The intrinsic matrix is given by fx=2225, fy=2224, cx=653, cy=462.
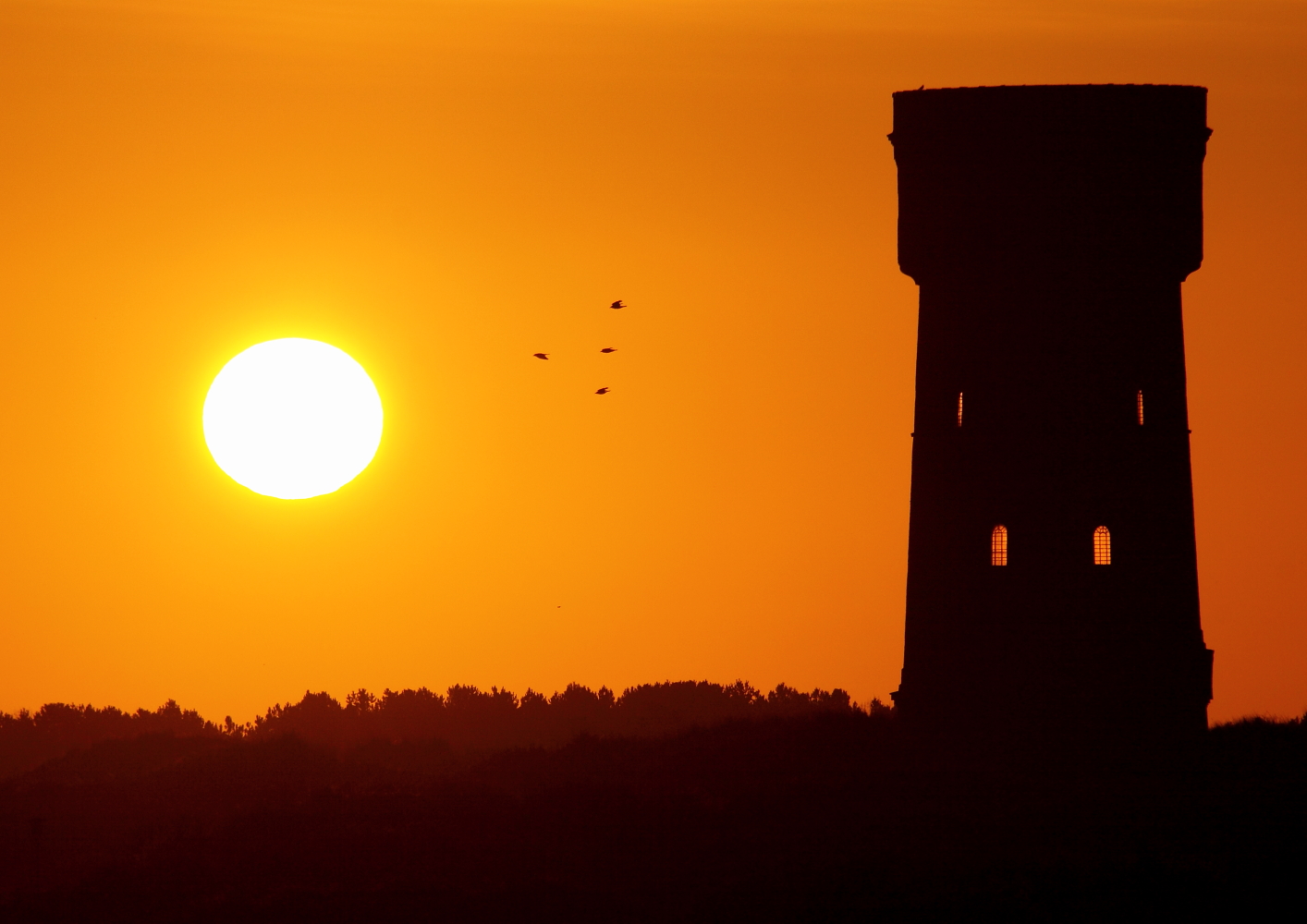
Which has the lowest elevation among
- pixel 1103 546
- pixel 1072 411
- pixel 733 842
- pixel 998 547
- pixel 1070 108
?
pixel 733 842

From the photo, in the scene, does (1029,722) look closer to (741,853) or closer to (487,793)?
(741,853)

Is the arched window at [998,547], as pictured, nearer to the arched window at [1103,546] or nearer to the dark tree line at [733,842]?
the arched window at [1103,546]

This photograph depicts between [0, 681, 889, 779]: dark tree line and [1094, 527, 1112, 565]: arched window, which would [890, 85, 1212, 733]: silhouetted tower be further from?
[0, 681, 889, 779]: dark tree line

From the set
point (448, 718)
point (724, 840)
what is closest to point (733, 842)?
point (724, 840)

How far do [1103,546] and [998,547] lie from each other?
1915 mm

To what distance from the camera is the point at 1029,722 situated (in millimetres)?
41312

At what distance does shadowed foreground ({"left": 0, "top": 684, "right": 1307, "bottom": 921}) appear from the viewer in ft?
113

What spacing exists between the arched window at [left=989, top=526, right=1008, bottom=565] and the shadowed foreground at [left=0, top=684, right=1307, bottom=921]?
3887 mm

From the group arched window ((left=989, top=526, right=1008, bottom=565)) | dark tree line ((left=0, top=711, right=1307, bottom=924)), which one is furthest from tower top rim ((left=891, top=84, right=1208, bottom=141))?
dark tree line ((left=0, top=711, right=1307, bottom=924))

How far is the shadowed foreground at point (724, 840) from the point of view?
3441 cm

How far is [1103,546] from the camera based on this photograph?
41.3 metres

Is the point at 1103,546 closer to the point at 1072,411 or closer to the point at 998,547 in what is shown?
the point at 998,547

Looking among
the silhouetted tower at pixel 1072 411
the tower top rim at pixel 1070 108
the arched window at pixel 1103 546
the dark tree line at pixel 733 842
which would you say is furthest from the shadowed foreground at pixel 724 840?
the tower top rim at pixel 1070 108

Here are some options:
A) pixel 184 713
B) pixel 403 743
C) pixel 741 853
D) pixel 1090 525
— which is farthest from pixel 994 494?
pixel 184 713
